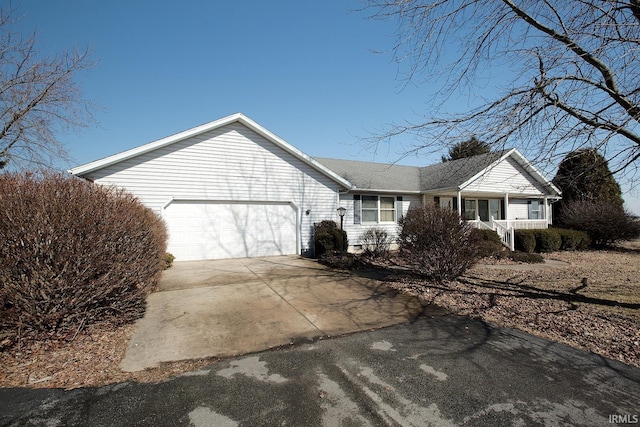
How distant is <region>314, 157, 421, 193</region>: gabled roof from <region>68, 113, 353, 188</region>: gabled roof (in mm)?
2275

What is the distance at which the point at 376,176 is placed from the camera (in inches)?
661

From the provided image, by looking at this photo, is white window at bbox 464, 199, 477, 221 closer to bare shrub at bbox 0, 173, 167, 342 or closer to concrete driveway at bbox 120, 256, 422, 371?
concrete driveway at bbox 120, 256, 422, 371

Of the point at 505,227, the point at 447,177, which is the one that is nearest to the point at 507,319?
Answer: the point at 447,177

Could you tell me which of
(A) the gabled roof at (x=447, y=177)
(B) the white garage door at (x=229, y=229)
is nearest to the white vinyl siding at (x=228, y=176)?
(B) the white garage door at (x=229, y=229)

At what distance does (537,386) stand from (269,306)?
4.18 m

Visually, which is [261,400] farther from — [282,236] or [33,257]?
[282,236]

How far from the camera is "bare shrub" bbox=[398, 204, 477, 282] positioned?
730 cm

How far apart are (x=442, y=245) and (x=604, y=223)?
14451mm

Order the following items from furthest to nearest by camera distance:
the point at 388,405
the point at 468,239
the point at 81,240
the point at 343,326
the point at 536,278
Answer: the point at 536,278 < the point at 468,239 < the point at 343,326 < the point at 81,240 < the point at 388,405

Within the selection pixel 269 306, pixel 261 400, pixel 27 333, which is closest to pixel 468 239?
pixel 269 306

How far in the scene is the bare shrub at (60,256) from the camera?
143 inches

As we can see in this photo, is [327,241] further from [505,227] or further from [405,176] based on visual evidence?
[505,227]

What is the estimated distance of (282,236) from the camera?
12750 mm

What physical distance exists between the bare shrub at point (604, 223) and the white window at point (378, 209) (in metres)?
10.0
